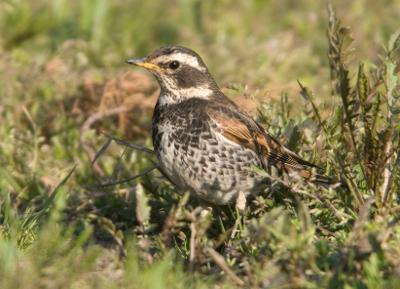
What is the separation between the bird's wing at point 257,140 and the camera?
5816 millimetres

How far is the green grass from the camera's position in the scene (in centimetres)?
450

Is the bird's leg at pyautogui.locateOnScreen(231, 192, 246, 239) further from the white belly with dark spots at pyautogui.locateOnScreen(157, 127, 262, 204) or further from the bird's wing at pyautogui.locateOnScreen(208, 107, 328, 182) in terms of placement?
the bird's wing at pyautogui.locateOnScreen(208, 107, 328, 182)

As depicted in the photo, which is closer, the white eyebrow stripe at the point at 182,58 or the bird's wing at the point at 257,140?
the bird's wing at the point at 257,140

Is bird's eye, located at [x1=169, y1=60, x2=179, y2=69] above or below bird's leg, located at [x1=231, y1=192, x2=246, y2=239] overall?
above

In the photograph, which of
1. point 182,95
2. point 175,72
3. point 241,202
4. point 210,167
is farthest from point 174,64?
point 241,202

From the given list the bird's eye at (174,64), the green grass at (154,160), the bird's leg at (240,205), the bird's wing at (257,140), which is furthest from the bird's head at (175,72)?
the bird's leg at (240,205)

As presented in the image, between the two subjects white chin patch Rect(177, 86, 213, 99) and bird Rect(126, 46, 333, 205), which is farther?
white chin patch Rect(177, 86, 213, 99)

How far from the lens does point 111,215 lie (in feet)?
21.0

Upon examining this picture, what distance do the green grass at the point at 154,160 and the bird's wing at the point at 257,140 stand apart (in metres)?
0.14

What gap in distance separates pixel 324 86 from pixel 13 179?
11.4ft

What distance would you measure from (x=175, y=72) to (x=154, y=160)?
3.71 feet

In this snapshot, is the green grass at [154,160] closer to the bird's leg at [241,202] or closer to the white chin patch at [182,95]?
the bird's leg at [241,202]

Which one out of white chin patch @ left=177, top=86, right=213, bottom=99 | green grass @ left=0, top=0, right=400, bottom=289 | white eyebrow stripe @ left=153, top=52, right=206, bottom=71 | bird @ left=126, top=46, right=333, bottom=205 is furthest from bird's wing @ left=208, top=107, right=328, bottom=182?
white eyebrow stripe @ left=153, top=52, right=206, bottom=71

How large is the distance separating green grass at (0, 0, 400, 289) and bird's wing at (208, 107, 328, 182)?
140 mm
